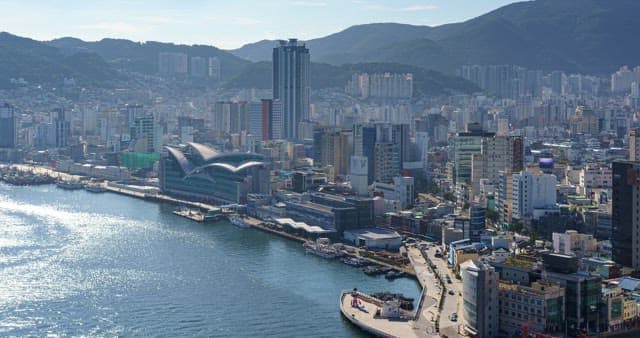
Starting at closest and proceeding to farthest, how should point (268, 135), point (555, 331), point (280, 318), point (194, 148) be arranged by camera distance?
point (555, 331) < point (280, 318) < point (194, 148) < point (268, 135)

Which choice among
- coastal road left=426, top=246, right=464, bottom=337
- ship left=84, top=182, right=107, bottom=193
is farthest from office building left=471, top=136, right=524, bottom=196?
ship left=84, top=182, right=107, bottom=193

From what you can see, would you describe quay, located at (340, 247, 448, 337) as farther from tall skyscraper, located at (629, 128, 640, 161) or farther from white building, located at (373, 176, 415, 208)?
tall skyscraper, located at (629, 128, 640, 161)

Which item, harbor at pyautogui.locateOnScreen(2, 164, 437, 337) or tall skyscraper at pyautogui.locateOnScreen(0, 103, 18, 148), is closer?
harbor at pyautogui.locateOnScreen(2, 164, 437, 337)

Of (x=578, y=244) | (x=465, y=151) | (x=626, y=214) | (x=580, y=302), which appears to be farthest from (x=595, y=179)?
(x=580, y=302)

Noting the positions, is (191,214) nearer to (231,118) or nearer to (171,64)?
(231,118)

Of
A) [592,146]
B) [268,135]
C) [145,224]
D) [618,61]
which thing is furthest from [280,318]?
[618,61]

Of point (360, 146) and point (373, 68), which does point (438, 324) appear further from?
point (373, 68)

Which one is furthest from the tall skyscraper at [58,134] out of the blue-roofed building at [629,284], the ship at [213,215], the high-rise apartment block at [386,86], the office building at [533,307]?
the office building at [533,307]
